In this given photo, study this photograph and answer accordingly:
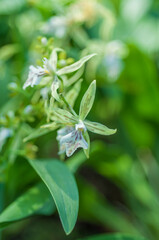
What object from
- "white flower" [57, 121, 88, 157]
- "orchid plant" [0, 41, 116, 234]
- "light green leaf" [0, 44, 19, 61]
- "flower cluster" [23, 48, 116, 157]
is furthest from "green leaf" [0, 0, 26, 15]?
"white flower" [57, 121, 88, 157]

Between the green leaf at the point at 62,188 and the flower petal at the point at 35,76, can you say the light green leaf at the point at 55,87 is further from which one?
the green leaf at the point at 62,188

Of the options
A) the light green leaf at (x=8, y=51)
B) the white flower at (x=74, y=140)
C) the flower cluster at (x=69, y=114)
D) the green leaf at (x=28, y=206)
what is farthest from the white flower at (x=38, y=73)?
the light green leaf at (x=8, y=51)

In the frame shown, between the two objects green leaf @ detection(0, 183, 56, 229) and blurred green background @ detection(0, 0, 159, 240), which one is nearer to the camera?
green leaf @ detection(0, 183, 56, 229)

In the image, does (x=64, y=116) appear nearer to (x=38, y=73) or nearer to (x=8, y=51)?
(x=38, y=73)

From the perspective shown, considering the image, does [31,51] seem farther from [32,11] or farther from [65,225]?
[65,225]

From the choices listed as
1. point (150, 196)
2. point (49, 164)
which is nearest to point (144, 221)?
point (150, 196)

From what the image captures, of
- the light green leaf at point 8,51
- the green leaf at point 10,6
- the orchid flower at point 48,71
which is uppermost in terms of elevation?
the orchid flower at point 48,71

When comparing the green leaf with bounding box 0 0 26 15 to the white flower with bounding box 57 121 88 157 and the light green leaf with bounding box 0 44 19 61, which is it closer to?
the light green leaf with bounding box 0 44 19 61
